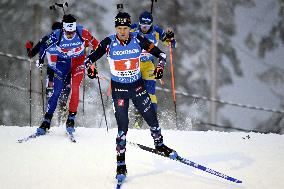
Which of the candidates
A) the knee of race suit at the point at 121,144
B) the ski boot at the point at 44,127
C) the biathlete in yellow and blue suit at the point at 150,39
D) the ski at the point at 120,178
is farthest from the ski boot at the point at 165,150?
the ski boot at the point at 44,127

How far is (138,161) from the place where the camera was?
661 cm

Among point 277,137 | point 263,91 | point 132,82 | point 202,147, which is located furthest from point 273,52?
point 132,82

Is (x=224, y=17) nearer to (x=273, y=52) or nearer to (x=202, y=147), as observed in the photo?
(x=273, y=52)

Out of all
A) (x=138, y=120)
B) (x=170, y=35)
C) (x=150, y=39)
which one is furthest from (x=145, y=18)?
(x=138, y=120)

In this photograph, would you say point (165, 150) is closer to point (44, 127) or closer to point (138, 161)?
point (138, 161)

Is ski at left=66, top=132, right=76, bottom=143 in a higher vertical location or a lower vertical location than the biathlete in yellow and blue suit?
lower

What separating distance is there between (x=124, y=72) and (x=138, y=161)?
1604 mm

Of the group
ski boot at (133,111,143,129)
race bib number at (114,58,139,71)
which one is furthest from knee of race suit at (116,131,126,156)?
ski boot at (133,111,143,129)

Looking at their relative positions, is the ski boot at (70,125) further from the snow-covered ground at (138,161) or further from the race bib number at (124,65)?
the race bib number at (124,65)

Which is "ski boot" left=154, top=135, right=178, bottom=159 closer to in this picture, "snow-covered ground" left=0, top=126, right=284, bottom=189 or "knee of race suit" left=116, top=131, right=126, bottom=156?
"snow-covered ground" left=0, top=126, right=284, bottom=189

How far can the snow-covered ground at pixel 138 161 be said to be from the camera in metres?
5.54

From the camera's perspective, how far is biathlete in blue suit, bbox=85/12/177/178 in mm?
5605

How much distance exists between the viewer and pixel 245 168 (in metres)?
6.14

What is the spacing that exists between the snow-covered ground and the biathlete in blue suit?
43cm
